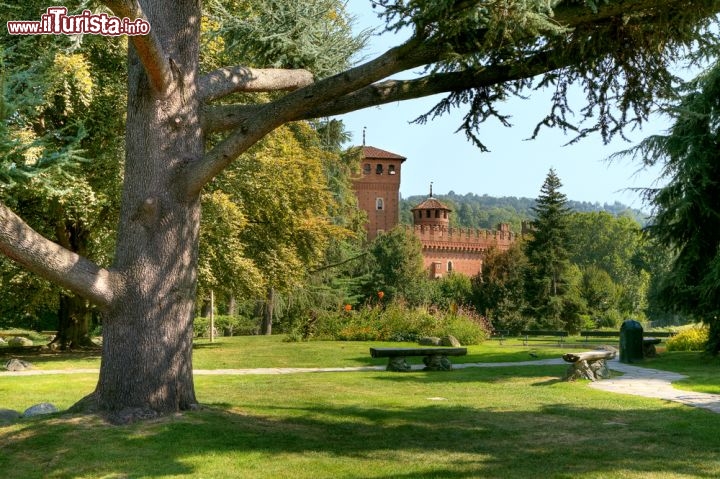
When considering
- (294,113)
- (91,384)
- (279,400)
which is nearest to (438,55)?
(294,113)

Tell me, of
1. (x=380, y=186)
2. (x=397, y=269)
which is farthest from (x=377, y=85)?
(x=380, y=186)

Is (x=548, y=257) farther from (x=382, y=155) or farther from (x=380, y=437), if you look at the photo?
(x=380, y=437)

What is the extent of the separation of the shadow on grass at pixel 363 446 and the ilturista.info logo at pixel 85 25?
3.91 metres

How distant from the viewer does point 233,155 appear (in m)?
7.85

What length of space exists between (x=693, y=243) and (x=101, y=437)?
15488 mm

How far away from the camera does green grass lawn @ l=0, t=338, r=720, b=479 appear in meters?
6.32

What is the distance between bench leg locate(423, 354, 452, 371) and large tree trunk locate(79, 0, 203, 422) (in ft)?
29.8

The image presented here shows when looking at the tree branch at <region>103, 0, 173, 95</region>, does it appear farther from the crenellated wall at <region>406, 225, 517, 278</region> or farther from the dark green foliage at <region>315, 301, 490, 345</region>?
the crenellated wall at <region>406, 225, 517, 278</region>

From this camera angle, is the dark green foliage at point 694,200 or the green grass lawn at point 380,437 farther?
the dark green foliage at point 694,200

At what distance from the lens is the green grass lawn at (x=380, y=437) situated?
6.32 metres

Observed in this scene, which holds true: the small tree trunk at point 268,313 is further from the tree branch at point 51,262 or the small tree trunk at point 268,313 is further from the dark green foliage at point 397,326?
the tree branch at point 51,262

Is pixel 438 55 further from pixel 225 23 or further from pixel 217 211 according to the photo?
pixel 217 211

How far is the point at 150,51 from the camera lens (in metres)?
7.25

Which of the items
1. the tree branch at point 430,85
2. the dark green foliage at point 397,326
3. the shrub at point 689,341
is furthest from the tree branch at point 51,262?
the dark green foliage at point 397,326
